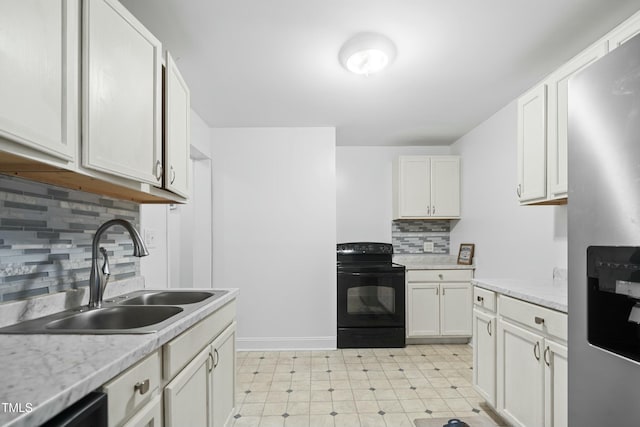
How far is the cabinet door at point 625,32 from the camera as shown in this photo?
1461 millimetres

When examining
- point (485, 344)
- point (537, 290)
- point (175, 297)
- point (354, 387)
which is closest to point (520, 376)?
point (485, 344)

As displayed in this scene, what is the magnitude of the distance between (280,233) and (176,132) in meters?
1.99

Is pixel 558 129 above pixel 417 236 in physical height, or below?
above

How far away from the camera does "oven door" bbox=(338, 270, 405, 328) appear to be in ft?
11.9

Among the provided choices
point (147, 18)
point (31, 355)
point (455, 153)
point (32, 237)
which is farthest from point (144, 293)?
point (455, 153)

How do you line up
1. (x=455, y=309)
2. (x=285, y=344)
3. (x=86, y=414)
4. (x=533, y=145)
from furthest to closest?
(x=455, y=309) → (x=285, y=344) → (x=533, y=145) → (x=86, y=414)

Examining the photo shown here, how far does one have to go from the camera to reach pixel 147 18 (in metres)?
1.80

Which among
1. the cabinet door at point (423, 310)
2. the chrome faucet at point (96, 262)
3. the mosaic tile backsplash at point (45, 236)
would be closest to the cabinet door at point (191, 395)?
the chrome faucet at point (96, 262)

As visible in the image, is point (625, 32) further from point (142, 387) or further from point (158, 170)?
point (142, 387)

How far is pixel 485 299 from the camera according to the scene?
7.29 feet

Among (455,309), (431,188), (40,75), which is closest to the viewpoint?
(40,75)

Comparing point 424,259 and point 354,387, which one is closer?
point 354,387

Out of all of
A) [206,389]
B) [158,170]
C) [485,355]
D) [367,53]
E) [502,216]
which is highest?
[367,53]

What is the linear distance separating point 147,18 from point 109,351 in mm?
1713
